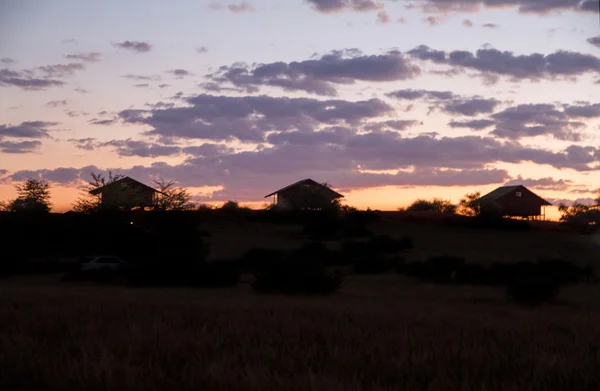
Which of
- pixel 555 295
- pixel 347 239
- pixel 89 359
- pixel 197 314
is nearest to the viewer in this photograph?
pixel 89 359

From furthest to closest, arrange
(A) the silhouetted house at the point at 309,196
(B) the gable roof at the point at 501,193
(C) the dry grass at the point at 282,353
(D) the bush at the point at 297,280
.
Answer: (B) the gable roof at the point at 501,193 < (A) the silhouetted house at the point at 309,196 < (D) the bush at the point at 297,280 < (C) the dry grass at the point at 282,353

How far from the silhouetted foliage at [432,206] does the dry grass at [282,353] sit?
406 ft

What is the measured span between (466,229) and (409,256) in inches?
800

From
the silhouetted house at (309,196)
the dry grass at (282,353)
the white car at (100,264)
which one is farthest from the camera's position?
the silhouetted house at (309,196)

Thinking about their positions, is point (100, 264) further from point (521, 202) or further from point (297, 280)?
point (521, 202)

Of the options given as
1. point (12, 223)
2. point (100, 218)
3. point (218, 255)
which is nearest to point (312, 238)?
point (218, 255)

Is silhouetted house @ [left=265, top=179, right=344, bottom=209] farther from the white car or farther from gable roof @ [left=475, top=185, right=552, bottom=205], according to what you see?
the white car

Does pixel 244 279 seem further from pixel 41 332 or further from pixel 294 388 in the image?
pixel 294 388

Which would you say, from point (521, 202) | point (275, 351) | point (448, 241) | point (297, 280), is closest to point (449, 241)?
point (448, 241)

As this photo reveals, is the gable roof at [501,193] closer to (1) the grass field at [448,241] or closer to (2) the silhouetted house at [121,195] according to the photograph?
(1) the grass field at [448,241]

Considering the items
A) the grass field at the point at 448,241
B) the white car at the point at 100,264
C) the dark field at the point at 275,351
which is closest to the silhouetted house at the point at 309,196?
the grass field at the point at 448,241

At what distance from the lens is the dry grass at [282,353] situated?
725 cm

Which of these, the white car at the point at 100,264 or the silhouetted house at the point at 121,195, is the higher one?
the silhouetted house at the point at 121,195

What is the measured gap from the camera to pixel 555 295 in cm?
2831
